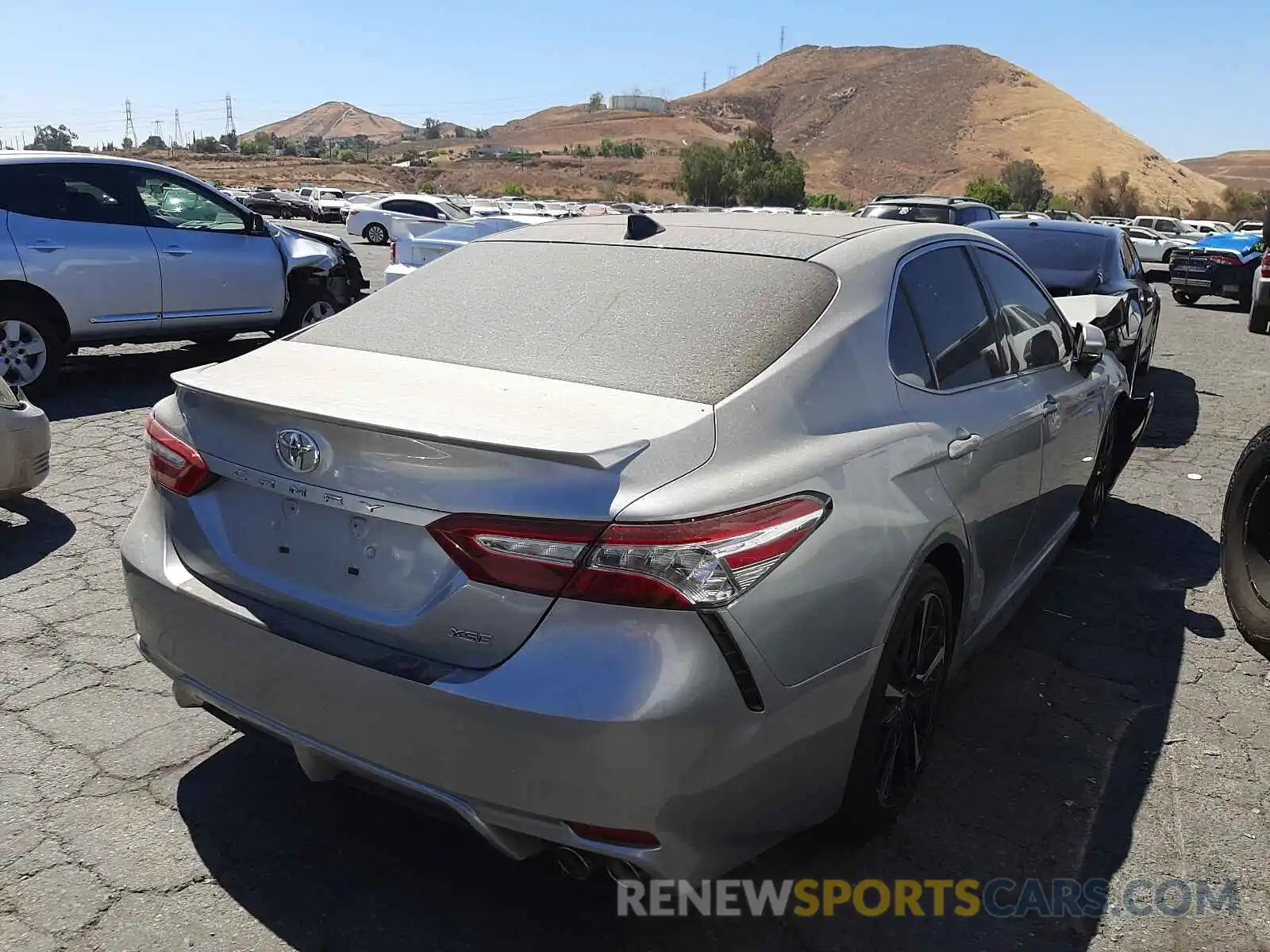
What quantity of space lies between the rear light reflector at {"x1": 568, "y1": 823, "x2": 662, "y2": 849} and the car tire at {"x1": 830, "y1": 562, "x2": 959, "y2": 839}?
689 millimetres

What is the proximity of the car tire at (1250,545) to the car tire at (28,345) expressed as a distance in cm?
755

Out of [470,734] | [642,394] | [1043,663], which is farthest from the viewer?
[1043,663]

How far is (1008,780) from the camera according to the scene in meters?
3.29

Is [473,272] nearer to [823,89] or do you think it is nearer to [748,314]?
[748,314]

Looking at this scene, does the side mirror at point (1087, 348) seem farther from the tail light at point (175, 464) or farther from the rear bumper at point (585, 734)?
the tail light at point (175, 464)

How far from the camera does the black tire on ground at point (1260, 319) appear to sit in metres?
14.3

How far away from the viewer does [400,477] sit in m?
2.25

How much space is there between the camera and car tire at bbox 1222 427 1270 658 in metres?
4.05

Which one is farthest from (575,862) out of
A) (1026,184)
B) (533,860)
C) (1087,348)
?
(1026,184)

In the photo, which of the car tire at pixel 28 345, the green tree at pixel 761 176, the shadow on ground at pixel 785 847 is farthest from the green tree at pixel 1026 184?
the shadow on ground at pixel 785 847

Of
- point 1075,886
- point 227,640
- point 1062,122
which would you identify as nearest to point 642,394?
point 227,640

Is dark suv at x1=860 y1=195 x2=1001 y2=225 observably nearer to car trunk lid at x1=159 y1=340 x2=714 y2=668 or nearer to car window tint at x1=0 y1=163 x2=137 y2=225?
Answer: car window tint at x1=0 y1=163 x2=137 y2=225

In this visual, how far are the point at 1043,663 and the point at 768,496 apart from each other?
7.78 feet

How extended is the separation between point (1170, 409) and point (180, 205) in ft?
27.9
